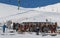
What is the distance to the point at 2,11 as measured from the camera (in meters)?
57.3

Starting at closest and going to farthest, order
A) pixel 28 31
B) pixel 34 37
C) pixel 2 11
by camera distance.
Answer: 1. pixel 34 37
2. pixel 28 31
3. pixel 2 11

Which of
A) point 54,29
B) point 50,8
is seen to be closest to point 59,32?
point 54,29

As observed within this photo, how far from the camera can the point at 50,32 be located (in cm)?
2505

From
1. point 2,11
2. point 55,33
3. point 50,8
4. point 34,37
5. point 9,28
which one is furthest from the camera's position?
point 50,8

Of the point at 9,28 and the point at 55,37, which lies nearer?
the point at 55,37

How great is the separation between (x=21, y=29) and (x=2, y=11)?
3185 cm

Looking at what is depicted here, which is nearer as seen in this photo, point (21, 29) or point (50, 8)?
point (21, 29)

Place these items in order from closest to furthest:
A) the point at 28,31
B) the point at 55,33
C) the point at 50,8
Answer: the point at 55,33
the point at 28,31
the point at 50,8

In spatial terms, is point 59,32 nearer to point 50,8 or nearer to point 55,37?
point 55,37

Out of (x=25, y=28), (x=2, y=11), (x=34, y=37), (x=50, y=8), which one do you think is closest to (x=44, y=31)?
(x=25, y=28)

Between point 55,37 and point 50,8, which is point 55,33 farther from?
point 50,8

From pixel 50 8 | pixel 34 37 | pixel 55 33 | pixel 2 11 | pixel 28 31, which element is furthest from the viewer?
pixel 50 8

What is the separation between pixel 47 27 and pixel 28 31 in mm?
2056

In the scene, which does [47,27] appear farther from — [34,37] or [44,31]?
[34,37]
